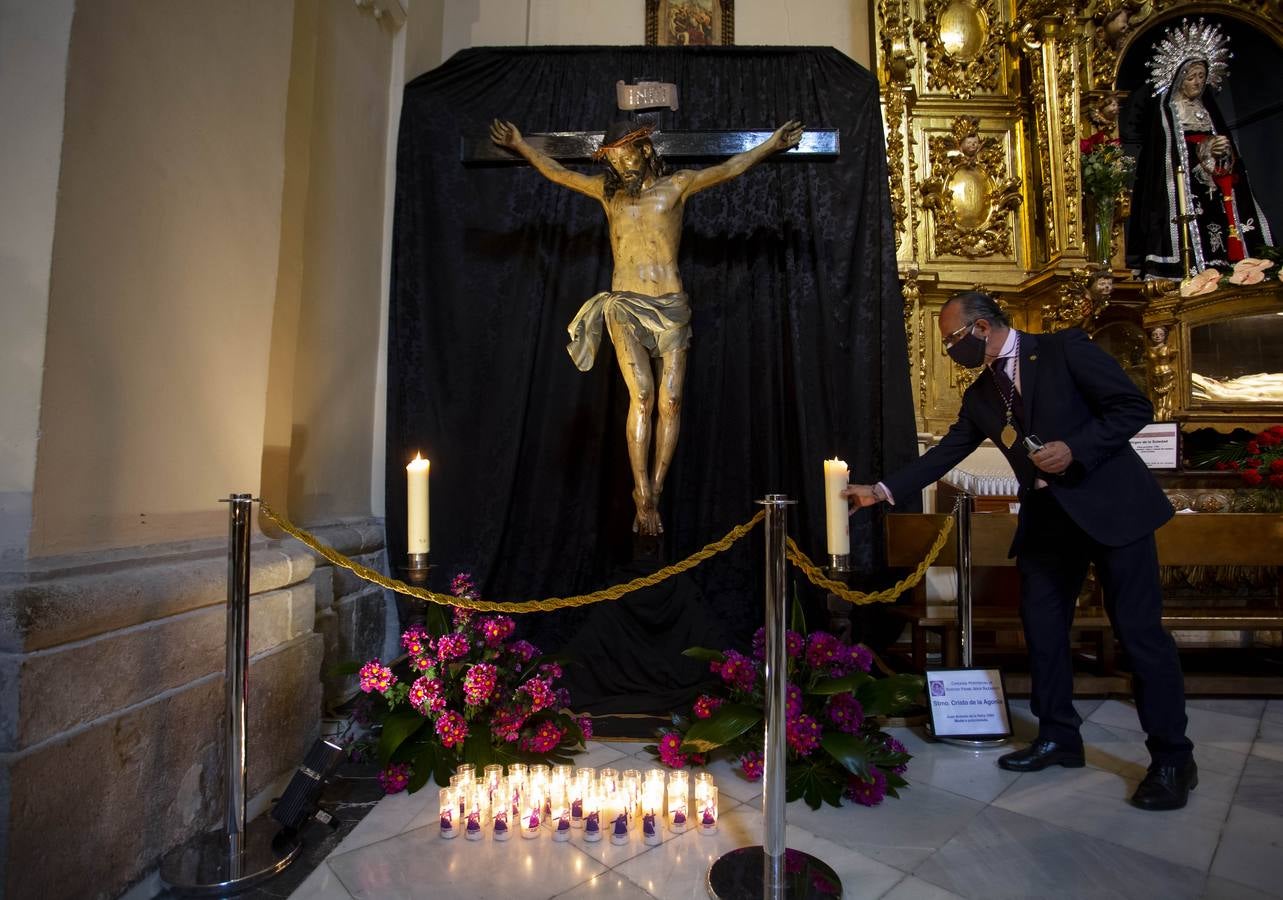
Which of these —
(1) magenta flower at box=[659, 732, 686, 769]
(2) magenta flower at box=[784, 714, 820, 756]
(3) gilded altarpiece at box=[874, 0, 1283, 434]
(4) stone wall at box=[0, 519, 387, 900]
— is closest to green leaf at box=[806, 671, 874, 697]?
(2) magenta flower at box=[784, 714, 820, 756]

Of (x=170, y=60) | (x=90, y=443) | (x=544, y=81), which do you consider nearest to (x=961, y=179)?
(x=544, y=81)

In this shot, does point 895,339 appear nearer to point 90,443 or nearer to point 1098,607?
point 1098,607

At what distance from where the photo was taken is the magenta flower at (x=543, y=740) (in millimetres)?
2459

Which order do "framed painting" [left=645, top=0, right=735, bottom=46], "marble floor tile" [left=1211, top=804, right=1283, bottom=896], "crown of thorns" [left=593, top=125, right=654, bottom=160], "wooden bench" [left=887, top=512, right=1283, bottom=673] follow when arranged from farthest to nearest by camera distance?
1. "framed painting" [left=645, top=0, right=735, bottom=46]
2. "wooden bench" [left=887, top=512, right=1283, bottom=673]
3. "crown of thorns" [left=593, top=125, right=654, bottom=160]
4. "marble floor tile" [left=1211, top=804, right=1283, bottom=896]

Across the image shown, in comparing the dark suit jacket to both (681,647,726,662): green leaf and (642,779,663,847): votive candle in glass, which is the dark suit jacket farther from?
(642,779,663,847): votive candle in glass

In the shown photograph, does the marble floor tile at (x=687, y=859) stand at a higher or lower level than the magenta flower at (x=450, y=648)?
lower

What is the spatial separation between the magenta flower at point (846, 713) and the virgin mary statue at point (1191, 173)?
413 centimetres

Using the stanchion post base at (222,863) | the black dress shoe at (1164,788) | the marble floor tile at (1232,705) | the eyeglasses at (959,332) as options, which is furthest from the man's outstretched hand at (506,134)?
the marble floor tile at (1232,705)

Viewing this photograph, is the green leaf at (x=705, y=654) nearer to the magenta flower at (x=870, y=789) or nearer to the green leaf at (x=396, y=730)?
the magenta flower at (x=870, y=789)

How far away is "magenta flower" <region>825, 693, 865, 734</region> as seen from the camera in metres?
2.34

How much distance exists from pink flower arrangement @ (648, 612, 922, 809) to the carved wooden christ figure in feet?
2.78

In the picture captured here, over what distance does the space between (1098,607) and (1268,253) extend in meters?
2.75

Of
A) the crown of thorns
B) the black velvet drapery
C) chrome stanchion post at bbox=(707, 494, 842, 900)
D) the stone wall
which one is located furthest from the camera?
the black velvet drapery

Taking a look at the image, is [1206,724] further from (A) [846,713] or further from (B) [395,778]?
(B) [395,778]
